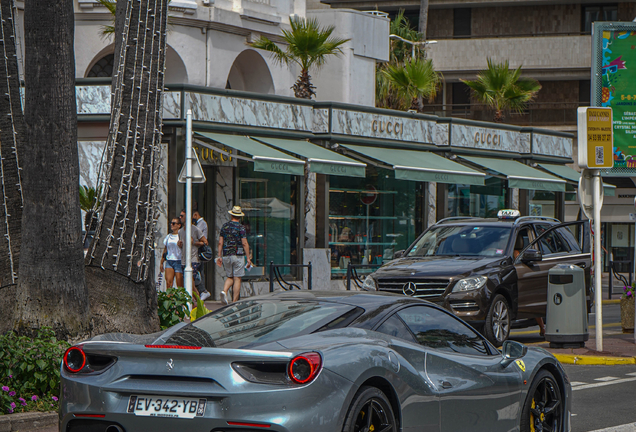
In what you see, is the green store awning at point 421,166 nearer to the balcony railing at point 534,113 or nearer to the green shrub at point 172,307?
the green shrub at point 172,307

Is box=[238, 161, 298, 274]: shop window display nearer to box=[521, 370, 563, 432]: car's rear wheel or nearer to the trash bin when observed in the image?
the trash bin

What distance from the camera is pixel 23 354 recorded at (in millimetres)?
7539

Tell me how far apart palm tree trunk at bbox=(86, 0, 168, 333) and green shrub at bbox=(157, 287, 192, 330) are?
15.2 inches

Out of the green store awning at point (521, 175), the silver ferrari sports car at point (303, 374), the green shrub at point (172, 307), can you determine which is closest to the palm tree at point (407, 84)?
the green store awning at point (521, 175)

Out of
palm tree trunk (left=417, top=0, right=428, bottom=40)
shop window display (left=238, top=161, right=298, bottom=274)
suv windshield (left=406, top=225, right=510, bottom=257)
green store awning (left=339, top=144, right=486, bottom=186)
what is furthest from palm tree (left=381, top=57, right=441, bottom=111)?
suv windshield (left=406, top=225, right=510, bottom=257)

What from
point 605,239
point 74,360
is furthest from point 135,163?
point 605,239

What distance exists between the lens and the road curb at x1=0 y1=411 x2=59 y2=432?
23.3 feet

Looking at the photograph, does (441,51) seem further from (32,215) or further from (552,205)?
(32,215)

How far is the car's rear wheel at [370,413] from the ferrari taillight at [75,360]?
150 centimetres

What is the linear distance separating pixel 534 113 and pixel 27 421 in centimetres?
3974

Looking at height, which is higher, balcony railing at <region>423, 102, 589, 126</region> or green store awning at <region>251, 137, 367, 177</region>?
balcony railing at <region>423, 102, 589, 126</region>

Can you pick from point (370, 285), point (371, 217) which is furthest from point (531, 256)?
point (371, 217)

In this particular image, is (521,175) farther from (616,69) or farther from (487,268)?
(487,268)

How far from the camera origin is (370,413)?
16.2ft
